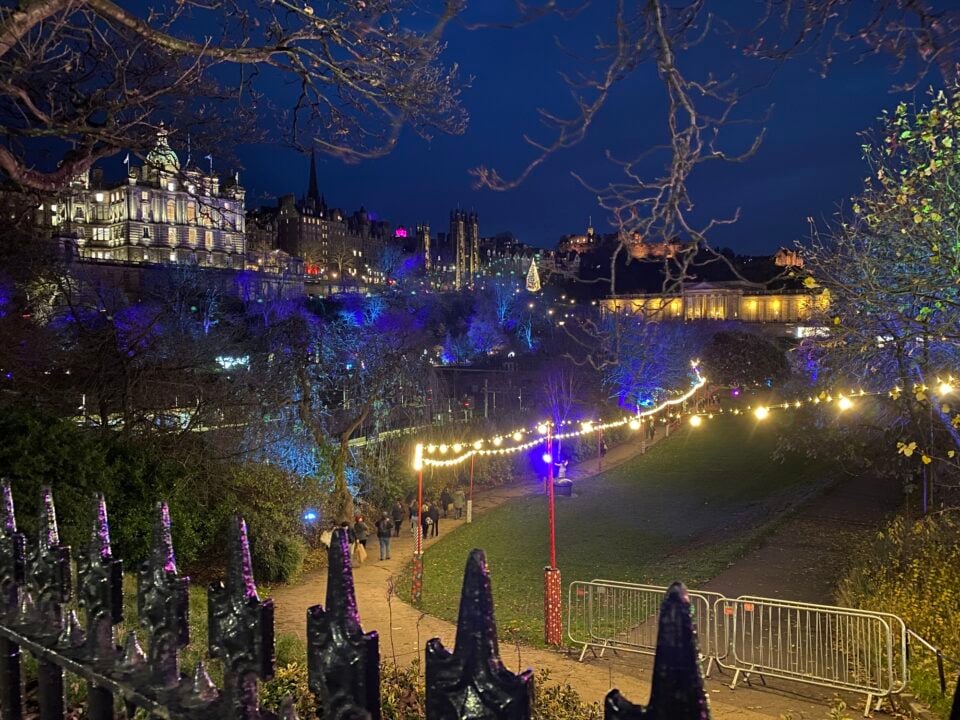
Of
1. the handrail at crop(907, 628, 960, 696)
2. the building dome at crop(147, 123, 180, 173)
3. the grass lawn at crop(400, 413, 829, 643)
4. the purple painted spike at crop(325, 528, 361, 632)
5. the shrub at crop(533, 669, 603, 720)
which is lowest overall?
the grass lawn at crop(400, 413, 829, 643)

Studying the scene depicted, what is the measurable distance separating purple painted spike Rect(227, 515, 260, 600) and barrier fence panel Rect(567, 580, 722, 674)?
9387 mm

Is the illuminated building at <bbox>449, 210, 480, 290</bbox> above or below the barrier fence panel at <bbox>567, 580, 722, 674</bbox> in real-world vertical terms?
above

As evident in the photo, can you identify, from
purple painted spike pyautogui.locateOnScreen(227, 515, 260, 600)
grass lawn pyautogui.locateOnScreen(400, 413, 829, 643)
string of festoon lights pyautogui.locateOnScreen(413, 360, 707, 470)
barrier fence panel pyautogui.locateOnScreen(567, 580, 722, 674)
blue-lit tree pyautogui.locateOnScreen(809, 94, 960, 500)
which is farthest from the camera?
string of festoon lights pyautogui.locateOnScreen(413, 360, 707, 470)

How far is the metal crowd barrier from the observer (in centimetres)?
885

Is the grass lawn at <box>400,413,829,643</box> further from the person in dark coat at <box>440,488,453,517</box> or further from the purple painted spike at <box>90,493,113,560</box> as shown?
the purple painted spike at <box>90,493,113,560</box>

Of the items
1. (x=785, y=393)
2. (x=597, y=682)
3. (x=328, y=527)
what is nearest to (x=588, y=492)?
(x=328, y=527)

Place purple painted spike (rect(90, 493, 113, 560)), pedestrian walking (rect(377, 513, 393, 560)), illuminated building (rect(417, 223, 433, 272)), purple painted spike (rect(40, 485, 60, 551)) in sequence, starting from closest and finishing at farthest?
purple painted spike (rect(90, 493, 113, 560))
purple painted spike (rect(40, 485, 60, 551))
pedestrian walking (rect(377, 513, 393, 560))
illuminated building (rect(417, 223, 433, 272))

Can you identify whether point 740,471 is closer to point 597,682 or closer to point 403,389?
point 403,389

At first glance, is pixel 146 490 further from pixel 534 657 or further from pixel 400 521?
pixel 400 521

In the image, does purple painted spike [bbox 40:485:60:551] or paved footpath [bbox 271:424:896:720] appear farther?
paved footpath [bbox 271:424:896:720]

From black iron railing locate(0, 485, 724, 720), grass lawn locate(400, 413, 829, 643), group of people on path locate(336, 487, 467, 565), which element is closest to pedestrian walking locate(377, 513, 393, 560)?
group of people on path locate(336, 487, 467, 565)

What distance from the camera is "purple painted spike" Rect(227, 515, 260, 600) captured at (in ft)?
6.91

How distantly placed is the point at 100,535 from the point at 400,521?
19.2 m

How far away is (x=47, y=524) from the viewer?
2906 millimetres
